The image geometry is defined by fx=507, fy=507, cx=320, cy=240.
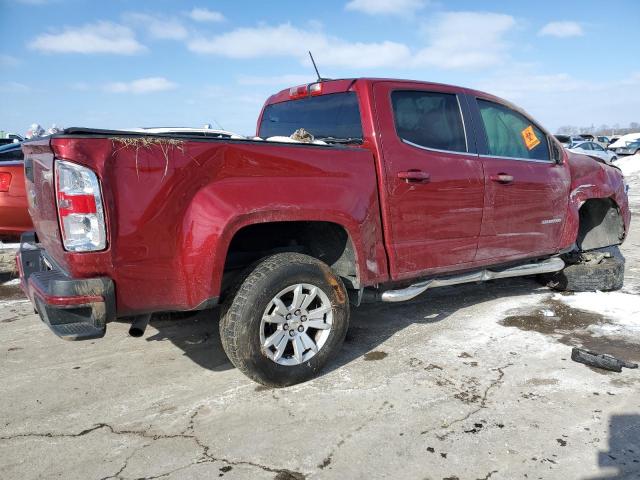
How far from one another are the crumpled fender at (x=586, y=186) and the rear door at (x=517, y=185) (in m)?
0.12

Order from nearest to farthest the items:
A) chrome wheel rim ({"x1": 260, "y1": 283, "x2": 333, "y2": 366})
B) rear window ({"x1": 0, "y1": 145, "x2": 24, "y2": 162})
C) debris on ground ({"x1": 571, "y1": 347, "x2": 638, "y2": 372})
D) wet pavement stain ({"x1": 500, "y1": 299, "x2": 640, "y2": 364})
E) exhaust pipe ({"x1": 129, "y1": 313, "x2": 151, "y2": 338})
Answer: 1. exhaust pipe ({"x1": 129, "y1": 313, "x2": 151, "y2": 338})
2. chrome wheel rim ({"x1": 260, "y1": 283, "x2": 333, "y2": 366})
3. debris on ground ({"x1": 571, "y1": 347, "x2": 638, "y2": 372})
4. wet pavement stain ({"x1": 500, "y1": 299, "x2": 640, "y2": 364})
5. rear window ({"x1": 0, "y1": 145, "x2": 24, "y2": 162})

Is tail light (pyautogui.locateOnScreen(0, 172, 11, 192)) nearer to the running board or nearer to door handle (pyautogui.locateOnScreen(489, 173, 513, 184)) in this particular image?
the running board

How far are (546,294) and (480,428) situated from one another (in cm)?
304

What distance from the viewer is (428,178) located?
3.61 meters

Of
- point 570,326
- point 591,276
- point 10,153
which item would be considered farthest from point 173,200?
point 10,153

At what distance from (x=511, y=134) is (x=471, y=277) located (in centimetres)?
139

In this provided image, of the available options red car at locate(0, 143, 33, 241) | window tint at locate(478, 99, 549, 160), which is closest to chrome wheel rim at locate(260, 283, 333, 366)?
window tint at locate(478, 99, 549, 160)

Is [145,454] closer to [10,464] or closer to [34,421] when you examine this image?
[10,464]

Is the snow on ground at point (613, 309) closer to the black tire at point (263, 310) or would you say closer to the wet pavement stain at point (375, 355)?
the wet pavement stain at point (375, 355)

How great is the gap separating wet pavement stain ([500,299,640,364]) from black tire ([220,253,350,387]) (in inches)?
76.2

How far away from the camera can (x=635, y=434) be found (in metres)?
2.61

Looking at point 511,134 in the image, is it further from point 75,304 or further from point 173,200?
point 75,304

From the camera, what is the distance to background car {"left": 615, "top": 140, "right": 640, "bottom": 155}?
106 feet

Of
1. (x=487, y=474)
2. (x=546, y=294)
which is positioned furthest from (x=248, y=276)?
(x=546, y=294)
